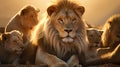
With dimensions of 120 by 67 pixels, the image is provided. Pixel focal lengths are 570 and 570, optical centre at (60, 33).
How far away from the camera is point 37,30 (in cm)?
554

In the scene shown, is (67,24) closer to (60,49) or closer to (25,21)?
(60,49)

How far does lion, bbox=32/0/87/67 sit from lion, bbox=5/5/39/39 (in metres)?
0.75

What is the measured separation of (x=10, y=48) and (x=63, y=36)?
50cm

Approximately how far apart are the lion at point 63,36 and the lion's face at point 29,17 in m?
0.76

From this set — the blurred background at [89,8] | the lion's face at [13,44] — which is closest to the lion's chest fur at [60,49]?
the lion's face at [13,44]

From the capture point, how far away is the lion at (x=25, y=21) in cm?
623

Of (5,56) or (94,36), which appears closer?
(5,56)

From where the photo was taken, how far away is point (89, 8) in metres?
7.62

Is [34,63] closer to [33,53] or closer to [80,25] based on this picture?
[33,53]

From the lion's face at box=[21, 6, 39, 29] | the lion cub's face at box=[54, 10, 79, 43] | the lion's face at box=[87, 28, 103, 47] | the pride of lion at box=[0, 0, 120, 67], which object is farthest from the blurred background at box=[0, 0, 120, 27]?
the lion cub's face at box=[54, 10, 79, 43]

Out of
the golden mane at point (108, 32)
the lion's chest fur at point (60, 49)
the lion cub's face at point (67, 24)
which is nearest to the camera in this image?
the lion cub's face at point (67, 24)

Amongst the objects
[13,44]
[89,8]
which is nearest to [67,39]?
[13,44]

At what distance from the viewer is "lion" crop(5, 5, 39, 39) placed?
245 inches

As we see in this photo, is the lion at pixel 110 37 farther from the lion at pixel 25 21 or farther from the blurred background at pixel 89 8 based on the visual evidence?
the blurred background at pixel 89 8
